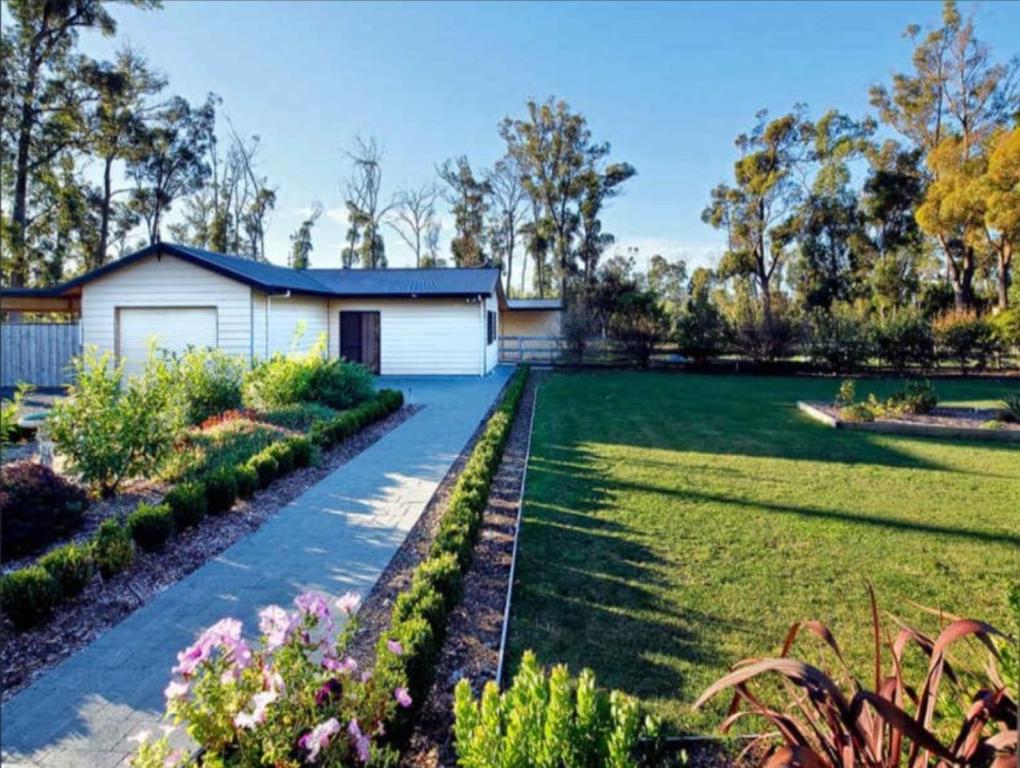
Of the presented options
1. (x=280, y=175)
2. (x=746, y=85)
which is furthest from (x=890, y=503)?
(x=280, y=175)

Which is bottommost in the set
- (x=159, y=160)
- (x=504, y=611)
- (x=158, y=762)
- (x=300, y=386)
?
(x=504, y=611)

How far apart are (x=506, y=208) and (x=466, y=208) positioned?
273cm

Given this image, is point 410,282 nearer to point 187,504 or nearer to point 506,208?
point 187,504

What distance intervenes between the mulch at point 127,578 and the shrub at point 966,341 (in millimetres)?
19907

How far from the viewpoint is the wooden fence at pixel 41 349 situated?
15.8 m

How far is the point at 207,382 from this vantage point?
31.8 ft

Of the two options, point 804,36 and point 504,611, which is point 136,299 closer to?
point 504,611

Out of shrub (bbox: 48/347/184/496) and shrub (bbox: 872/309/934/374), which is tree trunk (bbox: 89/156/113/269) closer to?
shrub (bbox: 48/347/184/496)

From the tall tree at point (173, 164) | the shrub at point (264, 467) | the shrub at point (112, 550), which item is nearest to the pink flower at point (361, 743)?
the shrub at point (112, 550)

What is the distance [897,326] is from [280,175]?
1201 inches

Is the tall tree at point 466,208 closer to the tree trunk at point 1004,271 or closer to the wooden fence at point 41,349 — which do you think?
the tree trunk at point 1004,271

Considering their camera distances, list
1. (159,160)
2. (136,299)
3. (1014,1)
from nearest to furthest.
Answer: (1014,1)
(136,299)
(159,160)

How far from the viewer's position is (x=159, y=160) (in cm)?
3038

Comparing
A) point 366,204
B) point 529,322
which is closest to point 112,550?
point 529,322
